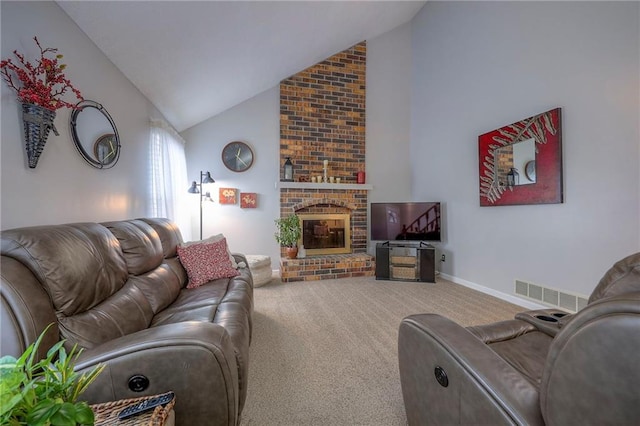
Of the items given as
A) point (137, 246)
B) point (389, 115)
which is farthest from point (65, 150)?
point (389, 115)

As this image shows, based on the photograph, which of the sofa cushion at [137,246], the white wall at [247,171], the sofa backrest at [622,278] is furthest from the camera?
the white wall at [247,171]

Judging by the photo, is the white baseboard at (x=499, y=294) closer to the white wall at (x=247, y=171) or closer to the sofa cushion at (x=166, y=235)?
the white wall at (x=247, y=171)

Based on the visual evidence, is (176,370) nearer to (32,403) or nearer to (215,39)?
(32,403)

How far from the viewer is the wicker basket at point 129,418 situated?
667 mm

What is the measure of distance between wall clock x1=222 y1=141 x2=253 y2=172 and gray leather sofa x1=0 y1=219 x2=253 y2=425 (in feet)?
9.12

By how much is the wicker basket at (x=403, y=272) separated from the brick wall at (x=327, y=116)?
1687 mm

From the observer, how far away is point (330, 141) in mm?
Answer: 4488

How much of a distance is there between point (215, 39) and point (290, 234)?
99.8 inches

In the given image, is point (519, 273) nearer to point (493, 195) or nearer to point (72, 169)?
point (493, 195)

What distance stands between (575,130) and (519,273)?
1529 mm

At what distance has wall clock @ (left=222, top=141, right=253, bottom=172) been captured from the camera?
4113 mm

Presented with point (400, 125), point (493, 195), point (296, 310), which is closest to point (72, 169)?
point (296, 310)

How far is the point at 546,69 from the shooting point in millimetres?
2553

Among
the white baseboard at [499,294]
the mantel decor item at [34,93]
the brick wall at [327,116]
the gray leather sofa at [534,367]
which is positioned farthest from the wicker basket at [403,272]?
the mantel decor item at [34,93]
